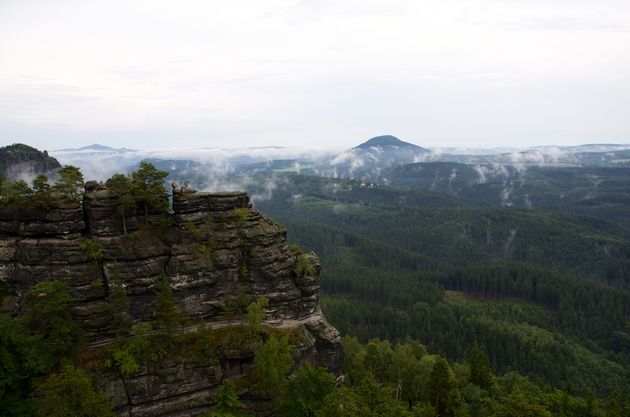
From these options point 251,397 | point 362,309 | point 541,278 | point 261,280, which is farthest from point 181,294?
point 541,278

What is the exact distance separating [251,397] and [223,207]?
2420 cm

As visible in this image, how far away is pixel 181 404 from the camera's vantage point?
47.3m

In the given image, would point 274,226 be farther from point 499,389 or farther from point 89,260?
point 499,389

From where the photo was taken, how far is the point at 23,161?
115 m

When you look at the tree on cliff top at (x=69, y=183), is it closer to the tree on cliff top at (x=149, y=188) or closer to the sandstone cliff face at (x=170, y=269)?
the sandstone cliff face at (x=170, y=269)

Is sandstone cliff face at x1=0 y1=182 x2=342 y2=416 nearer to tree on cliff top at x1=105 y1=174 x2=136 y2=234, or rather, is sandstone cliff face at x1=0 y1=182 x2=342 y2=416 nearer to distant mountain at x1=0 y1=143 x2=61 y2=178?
tree on cliff top at x1=105 y1=174 x2=136 y2=234

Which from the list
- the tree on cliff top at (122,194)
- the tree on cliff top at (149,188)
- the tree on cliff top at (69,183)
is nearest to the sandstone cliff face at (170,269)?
the tree on cliff top at (122,194)

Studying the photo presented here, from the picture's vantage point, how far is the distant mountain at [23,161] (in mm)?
113213

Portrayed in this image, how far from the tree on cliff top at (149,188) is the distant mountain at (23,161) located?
273ft

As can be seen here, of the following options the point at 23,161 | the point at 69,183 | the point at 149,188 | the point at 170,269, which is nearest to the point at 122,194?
the point at 149,188

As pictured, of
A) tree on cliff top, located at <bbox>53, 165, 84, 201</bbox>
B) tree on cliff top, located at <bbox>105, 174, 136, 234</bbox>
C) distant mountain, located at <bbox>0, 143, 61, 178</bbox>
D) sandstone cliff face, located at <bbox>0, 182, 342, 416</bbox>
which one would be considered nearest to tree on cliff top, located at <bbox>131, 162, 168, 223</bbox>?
tree on cliff top, located at <bbox>105, 174, 136, 234</bbox>

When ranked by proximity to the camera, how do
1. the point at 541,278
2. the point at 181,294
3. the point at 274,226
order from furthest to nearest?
the point at 541,278 → the point at 274,226 → the point at 181,294

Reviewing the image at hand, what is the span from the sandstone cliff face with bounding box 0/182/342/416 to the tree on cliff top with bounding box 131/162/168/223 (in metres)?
1.51

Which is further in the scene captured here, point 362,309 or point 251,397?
point 362,309
